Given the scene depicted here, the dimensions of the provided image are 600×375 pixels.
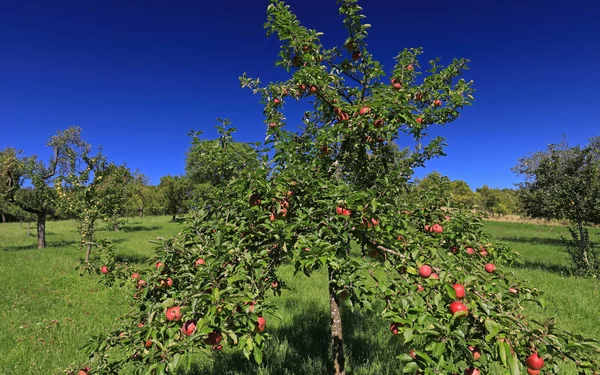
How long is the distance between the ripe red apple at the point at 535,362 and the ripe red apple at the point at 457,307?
0.43m

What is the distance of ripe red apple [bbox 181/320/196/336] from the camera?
206 cm

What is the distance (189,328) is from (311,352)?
183 inches

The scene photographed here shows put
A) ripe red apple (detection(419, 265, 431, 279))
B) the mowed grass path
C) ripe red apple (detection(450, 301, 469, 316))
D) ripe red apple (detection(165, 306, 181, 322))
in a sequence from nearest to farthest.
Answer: ripe red apple (detection(450, 301, 469, 316)) → ripe red apple (detection(165, 306, 181, 322)) → ripe red apple (detection(419, 265, 431, 279)) → the mowed grass path

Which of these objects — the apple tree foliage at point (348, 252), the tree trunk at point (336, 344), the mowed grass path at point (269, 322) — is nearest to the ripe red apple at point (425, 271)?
the apple tree foliage at point (348, 252)

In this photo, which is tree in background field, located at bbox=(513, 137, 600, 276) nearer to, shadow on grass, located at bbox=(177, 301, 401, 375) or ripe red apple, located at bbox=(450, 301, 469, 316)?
shadow on grass, located at bbox=(177, 301, 401, 375)

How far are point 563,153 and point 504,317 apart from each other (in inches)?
637

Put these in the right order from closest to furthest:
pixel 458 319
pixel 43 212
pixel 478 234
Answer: pixel 458 319, pixel 478 234, pixel 43 212

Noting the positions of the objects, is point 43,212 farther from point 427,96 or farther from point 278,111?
point 427,96

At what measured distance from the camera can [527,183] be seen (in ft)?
69.1

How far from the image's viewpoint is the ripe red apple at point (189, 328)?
2061 mm

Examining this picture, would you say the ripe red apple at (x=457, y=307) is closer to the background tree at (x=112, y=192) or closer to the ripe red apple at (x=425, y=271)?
the ripe red apple at (x=425, y=271)

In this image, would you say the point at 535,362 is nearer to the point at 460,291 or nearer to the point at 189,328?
the point at 460,291

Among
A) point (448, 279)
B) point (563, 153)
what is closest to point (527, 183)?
point (563, 153)

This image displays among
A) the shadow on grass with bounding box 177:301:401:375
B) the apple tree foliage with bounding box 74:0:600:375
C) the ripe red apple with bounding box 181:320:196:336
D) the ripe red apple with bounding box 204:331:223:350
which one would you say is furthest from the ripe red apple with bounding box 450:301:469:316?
the shadow on grass with bounding box 177:301:401:375
